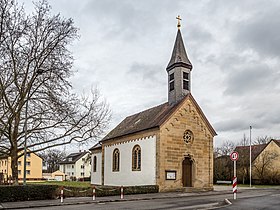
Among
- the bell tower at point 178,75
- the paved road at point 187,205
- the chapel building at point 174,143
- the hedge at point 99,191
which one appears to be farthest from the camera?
the bell tower at point 178,75

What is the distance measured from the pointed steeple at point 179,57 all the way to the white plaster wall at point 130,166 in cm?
761

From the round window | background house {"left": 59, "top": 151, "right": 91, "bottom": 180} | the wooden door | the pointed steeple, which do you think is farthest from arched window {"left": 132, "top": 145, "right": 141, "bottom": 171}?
background house {"left": 59, "top": 151, "right": 91, "bottom": 180}

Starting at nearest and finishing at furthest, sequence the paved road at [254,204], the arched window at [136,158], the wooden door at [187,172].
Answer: the paved road at [254,204]
the wooden door at [187,172]
the arched window at [136,158]

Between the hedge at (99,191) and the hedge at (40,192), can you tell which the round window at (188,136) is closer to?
the hedge at (99,191)

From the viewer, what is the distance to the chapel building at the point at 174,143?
28453mm

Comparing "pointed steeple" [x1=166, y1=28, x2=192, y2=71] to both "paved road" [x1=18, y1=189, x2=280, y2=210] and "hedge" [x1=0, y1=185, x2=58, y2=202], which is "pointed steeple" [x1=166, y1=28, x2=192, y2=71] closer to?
"paved road" [x1=18, y1=189, x2=280, y2=210]

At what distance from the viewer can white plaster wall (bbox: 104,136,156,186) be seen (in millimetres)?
29019

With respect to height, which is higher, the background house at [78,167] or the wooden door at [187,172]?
the wooden door at [187,172]

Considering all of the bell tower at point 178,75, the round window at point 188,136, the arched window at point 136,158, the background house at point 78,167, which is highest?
the bell tower at point 178,75

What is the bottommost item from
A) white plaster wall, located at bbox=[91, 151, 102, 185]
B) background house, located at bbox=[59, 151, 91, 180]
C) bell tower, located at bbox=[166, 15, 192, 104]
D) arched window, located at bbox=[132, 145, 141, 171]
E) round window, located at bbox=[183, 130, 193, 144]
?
background house, located at bbox=[59, 151, 91, 180]

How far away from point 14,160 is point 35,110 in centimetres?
375

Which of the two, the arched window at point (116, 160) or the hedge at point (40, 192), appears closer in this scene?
the hedge at point (40, 192)

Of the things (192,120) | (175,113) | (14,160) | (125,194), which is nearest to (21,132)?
(14,160)

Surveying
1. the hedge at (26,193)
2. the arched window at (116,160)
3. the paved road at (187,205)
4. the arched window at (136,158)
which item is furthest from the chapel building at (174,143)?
the hedge at (26,193)
